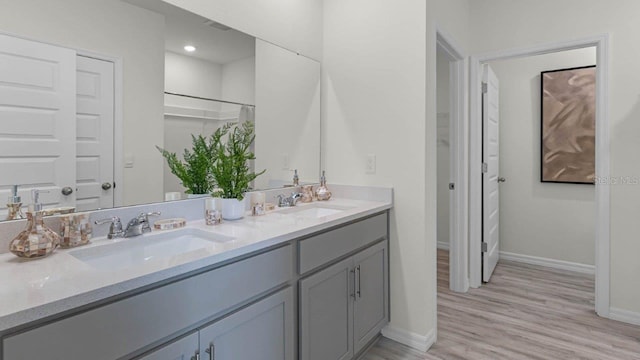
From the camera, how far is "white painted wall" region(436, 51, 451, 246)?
4285mm

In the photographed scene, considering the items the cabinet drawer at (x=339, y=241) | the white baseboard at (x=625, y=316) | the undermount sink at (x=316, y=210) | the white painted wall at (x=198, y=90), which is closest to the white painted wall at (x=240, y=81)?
the white painted wall at (x=198, y=90)

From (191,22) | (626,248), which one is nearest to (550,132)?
(626,248)

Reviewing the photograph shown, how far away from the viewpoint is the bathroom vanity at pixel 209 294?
0.80 metres

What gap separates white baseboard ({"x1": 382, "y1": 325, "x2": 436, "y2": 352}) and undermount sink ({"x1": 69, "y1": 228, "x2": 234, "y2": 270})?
1.39 metres

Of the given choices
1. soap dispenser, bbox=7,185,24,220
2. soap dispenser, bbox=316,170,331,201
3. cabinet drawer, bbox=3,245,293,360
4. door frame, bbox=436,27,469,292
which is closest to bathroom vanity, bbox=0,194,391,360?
cabinet drawer, bbox=3,245,293,360

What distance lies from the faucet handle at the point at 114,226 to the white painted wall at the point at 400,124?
56.8 inches

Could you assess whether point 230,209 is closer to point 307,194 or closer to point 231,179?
point 231,179

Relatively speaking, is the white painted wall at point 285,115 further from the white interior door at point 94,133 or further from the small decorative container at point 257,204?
the white interior door at point 94,133

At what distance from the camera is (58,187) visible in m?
1.30

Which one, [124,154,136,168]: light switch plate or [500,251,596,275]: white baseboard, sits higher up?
[124,154,136,168]: light switch plate

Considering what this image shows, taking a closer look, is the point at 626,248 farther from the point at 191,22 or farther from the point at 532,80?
the point at 191,22

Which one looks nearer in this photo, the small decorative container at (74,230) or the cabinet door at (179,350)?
the cabinet door at (179,350)

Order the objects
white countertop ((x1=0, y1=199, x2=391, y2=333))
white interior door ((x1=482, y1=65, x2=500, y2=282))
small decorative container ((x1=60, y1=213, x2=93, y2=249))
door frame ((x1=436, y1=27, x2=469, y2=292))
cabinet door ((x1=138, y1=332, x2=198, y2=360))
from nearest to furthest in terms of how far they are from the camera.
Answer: white countertop ((x1=0, y1=199, x2=391, y2=333))
cabinet door ((x1=138, y1=332, x2=198, y2=360))
small decorative container ((x1=60, y1=213, x2=93, y2=249))
door frame ((x1=436, y1=27, x2=469, y2=292))
white interior door ((x1=482, y1=65, x2=500, y2=282))

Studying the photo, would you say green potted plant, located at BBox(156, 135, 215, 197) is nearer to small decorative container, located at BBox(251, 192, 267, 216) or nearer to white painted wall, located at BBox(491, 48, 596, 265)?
small decorative container, located at BBox(251, 192, 267, 216)
